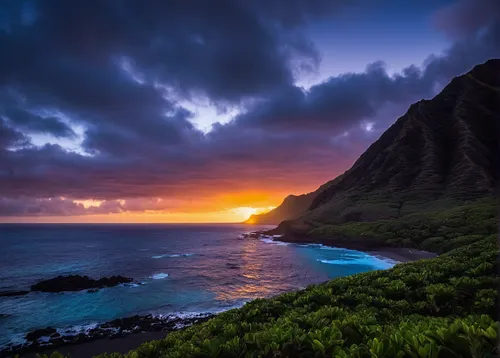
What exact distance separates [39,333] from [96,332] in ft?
18.8

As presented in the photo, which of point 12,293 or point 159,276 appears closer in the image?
point 12,293

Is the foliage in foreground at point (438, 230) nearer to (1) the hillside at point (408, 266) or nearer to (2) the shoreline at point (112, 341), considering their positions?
(1) the hillside at point (408, 266)

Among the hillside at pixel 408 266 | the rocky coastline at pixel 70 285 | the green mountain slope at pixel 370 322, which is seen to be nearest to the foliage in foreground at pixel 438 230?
the hillside at pixel 408 266

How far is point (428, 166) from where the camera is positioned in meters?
152

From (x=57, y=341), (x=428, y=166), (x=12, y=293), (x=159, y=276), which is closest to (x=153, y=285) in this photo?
(x=159, y=276)

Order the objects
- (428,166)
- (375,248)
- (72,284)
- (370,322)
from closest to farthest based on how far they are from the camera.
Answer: (370,322) < (72,284) < (375,248) < (428,166)

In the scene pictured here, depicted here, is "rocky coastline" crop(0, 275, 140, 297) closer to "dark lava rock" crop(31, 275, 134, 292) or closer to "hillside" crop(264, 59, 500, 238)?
"dark lava rock" crop(31, 275, 134, 292)

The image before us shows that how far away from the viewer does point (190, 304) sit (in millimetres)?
39938

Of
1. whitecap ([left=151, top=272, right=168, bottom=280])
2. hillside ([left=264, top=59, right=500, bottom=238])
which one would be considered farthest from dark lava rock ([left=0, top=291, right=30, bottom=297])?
hillside ([left=264, top=59, right=500, bottom=238])

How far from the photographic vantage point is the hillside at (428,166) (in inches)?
5010

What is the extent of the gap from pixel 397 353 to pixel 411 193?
5936 inches

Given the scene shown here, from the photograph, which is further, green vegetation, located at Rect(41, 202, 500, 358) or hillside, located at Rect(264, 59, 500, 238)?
hillside, located at Rect(264, 59, 500, 238)

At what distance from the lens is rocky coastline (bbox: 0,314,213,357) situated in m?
26.7

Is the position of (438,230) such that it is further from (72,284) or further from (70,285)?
(70,285)
